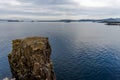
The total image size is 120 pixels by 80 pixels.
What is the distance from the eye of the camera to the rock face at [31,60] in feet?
134

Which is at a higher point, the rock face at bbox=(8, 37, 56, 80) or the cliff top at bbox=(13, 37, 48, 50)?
the cliff top at bbox=(13, 37, 48, 50)

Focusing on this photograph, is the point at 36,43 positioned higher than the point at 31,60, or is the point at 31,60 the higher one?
the point at 36,43

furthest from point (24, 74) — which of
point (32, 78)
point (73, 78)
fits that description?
point (73, 78)

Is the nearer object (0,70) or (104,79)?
(104,79)

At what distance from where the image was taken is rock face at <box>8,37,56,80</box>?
134 ft

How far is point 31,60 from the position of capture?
41438mm

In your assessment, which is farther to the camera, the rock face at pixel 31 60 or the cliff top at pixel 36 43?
the cliff top at pixel 36 43

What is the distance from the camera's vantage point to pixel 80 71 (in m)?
68.1

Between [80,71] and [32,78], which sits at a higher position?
[32,78]

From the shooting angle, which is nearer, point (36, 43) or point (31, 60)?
point (31, 60)

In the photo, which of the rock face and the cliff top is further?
the cliff top

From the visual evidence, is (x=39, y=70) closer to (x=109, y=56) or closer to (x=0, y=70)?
(x=0, y=70)

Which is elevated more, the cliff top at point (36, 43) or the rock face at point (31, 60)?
the cliff top at point (36, 43)

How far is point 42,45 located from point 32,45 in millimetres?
2625
